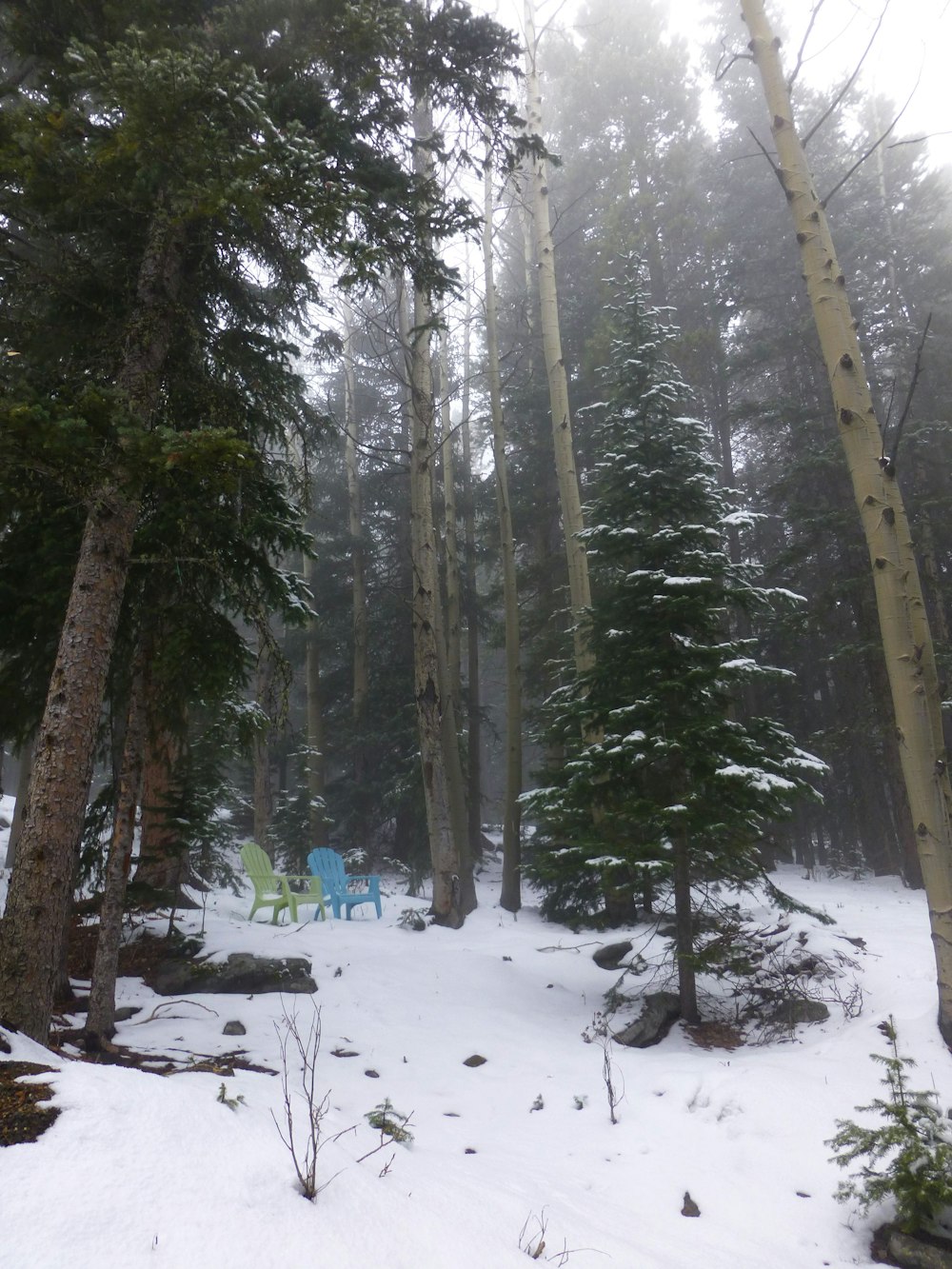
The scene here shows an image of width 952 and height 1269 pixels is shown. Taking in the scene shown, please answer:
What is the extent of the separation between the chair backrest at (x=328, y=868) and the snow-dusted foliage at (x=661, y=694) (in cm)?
409

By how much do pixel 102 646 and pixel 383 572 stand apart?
1636 centimetres

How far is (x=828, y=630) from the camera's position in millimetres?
14172

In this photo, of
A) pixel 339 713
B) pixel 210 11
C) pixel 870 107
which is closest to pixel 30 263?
pixel 210 11

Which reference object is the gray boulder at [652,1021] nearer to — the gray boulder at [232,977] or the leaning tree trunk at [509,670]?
the gray boulder at [232,977]

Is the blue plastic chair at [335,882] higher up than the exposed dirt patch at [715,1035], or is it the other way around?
the blue plastic chair at [335,882]

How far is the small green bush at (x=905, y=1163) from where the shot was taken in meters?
3.37

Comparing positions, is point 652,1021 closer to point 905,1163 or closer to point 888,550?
point 905,1163

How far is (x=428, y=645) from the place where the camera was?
11.3m

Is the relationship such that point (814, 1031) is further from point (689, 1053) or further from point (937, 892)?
point (937, 892)

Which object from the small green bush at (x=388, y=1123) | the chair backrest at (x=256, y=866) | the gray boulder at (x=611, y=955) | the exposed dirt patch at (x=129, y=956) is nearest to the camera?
the small green bush at (x=388, y=1123)

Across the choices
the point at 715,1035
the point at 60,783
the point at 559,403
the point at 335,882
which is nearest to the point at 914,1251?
the point at 715,1035

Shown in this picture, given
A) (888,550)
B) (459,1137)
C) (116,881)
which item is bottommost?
(459,1137)

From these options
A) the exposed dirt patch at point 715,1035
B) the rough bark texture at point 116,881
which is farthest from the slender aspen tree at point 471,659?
the rough bark texture at point 116,881

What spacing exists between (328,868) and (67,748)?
7.16 m
